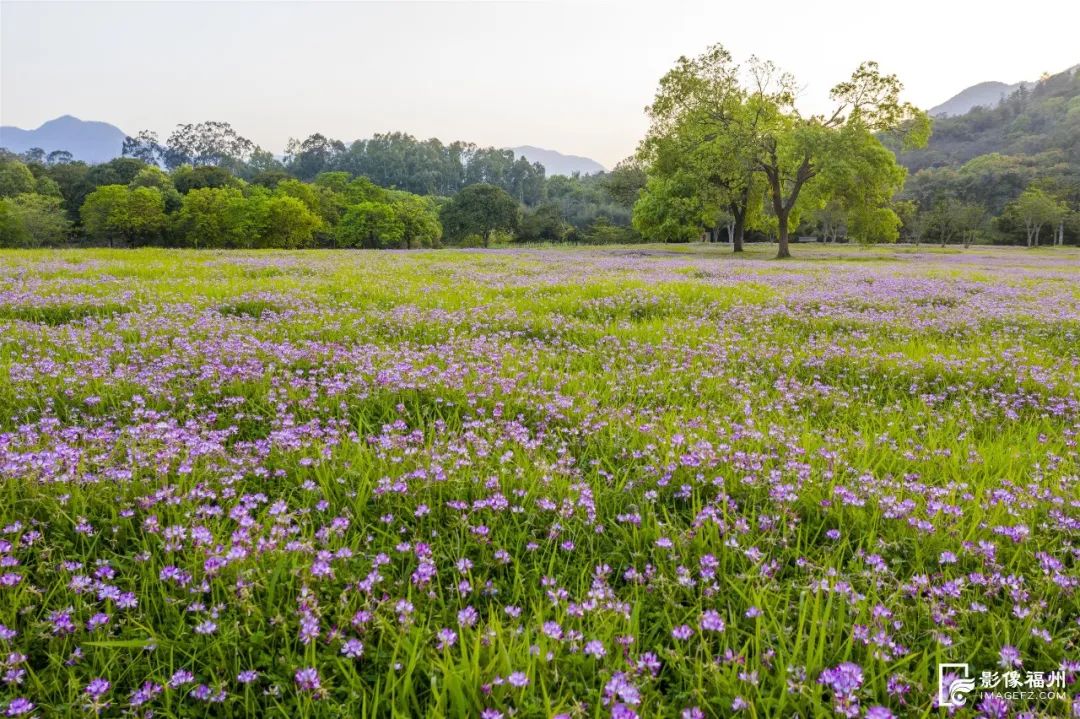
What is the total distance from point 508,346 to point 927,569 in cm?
475

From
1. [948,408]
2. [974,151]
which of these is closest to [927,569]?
[948,408]

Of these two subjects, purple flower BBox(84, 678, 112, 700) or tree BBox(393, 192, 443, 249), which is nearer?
purple flower BBox(84, 678, 112, 700)

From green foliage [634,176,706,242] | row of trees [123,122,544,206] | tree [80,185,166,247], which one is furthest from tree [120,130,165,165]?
green foliage [634,176,706,242]

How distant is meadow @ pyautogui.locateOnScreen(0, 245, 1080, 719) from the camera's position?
6.43 ft

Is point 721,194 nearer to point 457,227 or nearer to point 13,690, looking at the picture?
point 13,690

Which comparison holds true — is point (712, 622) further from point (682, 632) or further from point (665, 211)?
point (665, 211)

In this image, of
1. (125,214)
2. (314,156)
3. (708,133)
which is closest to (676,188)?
(708,133)

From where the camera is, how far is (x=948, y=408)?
5.17 metres

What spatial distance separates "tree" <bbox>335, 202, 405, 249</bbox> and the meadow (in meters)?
81.6

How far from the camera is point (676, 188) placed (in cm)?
5403

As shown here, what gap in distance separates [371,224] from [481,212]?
17172mm

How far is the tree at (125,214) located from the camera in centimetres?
7756

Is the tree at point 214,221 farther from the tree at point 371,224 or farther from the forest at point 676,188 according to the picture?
the tree at point 371,224

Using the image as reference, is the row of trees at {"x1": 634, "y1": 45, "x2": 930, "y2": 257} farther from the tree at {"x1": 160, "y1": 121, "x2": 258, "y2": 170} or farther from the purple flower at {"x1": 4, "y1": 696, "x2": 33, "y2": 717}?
the tree at {"x1": 160, "y1": 121, "x2": 258, "y2": 170}
